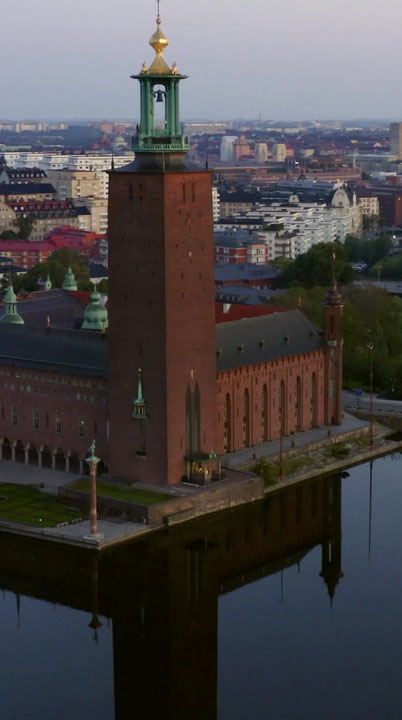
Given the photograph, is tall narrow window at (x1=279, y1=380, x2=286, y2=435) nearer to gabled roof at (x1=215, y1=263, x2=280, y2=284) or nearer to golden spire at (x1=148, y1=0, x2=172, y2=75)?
golden spire at (x1=148, y1=0, x2=172, y2=75)

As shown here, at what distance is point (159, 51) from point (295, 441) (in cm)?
2036

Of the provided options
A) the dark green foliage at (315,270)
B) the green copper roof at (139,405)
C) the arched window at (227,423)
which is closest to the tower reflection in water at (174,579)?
the arched window at (227,423)

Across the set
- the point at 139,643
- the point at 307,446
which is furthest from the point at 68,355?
the point at 139,643

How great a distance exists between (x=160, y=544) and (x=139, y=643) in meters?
9.14

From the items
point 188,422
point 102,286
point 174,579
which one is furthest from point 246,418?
point 102,286

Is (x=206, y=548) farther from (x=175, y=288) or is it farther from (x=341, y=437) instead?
(x=341, y=437)

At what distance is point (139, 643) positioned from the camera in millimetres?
48531

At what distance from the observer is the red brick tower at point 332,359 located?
75.8m

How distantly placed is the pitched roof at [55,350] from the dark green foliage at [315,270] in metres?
49.6

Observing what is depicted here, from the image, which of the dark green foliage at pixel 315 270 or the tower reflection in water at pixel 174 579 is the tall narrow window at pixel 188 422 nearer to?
the tower reflection in water at pixel 174 579

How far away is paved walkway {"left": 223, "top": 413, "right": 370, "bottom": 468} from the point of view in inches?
2682

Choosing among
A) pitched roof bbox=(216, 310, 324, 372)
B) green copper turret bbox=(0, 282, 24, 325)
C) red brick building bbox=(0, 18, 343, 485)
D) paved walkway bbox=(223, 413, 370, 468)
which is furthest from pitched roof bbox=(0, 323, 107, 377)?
green copper turret bbox=(0, 282, 24, 325)

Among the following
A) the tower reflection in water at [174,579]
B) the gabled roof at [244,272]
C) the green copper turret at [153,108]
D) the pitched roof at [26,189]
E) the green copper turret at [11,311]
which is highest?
the green copper turret at [153,108]

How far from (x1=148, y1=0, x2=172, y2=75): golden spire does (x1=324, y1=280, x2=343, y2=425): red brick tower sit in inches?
719
